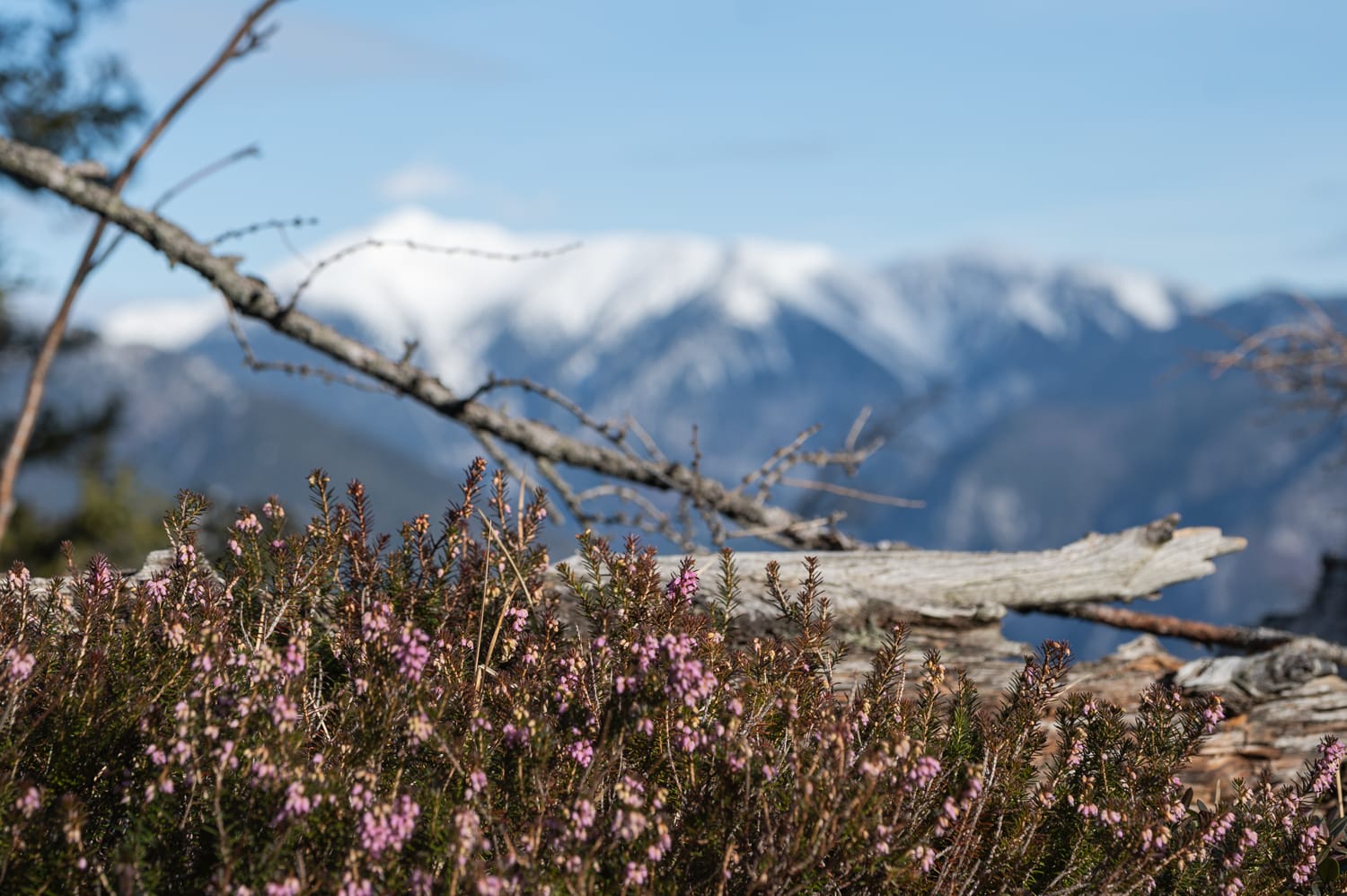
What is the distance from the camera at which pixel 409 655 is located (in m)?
2.35

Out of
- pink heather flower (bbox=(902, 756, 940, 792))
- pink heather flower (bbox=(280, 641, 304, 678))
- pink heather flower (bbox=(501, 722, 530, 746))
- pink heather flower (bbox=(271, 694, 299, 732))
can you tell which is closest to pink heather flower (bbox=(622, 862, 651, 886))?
pink heather flower (bbox=(501, 722, 530, 746))

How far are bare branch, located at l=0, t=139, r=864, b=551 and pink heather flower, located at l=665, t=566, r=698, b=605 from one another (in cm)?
307

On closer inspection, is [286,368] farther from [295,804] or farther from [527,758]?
[295,804]

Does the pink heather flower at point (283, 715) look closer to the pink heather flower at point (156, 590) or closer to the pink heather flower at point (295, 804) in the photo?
the pink heather flower at point (295, 804)

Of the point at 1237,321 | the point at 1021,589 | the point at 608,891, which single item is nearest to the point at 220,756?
the point at 608,891

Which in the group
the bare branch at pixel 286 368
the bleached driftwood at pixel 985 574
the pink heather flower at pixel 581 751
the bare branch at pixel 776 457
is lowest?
the pink heather flower at pixel 581 751

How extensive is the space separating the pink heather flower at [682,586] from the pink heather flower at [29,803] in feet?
5.54

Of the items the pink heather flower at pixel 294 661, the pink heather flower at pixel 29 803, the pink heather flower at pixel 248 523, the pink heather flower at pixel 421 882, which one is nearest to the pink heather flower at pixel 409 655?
the pink heather flower at pixel 294 661

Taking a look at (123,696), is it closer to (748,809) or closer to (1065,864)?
(748,809)

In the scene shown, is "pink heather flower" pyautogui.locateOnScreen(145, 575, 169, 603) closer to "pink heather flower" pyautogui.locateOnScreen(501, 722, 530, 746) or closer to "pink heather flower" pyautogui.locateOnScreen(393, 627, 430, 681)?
"pink heather flower" pyautogui.locateOnScreen(393, 627, 430, 681)

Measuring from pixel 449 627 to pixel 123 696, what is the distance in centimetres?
99

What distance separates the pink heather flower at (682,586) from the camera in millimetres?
2996

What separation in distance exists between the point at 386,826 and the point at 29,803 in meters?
0.78

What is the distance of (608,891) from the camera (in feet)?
7.35
